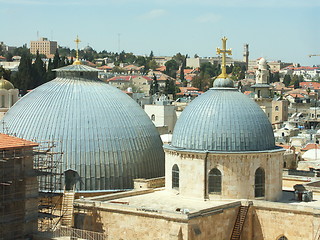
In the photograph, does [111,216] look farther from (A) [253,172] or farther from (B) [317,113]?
(B) [317,113]

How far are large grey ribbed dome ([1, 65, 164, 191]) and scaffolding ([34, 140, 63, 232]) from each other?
57 cm

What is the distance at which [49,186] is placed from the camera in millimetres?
35406

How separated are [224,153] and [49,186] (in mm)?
8722

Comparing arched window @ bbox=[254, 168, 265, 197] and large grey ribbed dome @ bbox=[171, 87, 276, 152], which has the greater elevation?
large grey ribbed dome @ bbox=[171, 87, 276, 152]

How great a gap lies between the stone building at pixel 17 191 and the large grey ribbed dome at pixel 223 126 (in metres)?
8.04

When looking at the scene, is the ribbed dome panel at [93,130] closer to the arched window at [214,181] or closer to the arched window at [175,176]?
the arched window at [175,176]

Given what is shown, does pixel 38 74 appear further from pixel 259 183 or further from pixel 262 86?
pixel 259 183

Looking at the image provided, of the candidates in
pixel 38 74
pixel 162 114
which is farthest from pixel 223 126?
pixel 38 74

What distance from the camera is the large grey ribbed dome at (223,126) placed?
34000 mm

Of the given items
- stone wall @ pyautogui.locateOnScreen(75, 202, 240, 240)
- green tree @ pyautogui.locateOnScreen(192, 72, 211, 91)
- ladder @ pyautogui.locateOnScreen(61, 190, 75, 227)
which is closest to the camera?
stone wall @ pyautogui.locateOnScreen(75, 202, 240, 240)

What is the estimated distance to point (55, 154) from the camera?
35.3 m

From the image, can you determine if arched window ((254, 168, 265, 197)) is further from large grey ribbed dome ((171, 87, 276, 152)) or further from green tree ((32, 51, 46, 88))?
green tree ((32, 51, 46, 88))

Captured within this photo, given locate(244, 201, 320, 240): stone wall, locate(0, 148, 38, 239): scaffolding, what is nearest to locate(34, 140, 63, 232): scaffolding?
locate(0, 148, 38, 239): scaffolding

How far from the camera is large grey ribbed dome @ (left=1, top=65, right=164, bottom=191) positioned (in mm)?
36000
